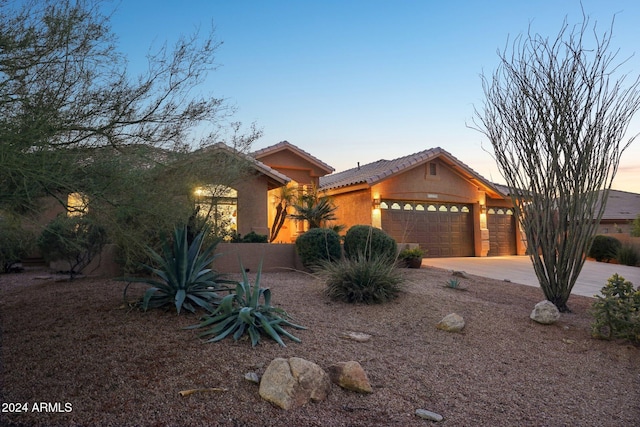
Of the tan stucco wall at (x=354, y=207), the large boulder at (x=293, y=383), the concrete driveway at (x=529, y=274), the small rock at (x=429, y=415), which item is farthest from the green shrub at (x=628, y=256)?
the large boulder at (x=293, y=383)

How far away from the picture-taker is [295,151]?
19.8 metres

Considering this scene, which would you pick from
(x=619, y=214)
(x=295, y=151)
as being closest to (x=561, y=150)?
(x=295, y=151)

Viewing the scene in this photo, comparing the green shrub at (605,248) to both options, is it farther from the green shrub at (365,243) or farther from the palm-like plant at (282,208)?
the palm-like plant at (282,208)

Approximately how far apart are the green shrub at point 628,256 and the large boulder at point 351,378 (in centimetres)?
1885

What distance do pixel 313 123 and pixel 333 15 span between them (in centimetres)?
413

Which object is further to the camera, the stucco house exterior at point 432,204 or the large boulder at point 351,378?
the stucco house exterior at point 432,204

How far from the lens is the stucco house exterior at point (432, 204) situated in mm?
18344

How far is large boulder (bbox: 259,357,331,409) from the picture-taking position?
3820 mm

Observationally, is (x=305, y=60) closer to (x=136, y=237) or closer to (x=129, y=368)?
(x=136, y=237)

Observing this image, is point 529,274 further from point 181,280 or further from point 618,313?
point 181,280

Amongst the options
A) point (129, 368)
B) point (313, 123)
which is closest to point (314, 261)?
point (313, 123)

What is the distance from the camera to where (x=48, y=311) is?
6.45 m

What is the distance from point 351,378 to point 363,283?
353 centimetres

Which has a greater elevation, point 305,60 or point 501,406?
point 305,60
